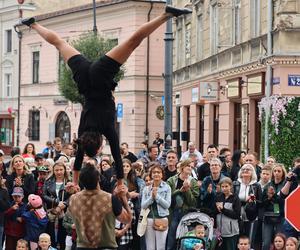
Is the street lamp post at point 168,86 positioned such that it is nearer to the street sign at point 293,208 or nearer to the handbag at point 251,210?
the handbag at point 251,210

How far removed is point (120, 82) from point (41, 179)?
102 feet

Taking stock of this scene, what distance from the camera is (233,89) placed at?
29359 mm

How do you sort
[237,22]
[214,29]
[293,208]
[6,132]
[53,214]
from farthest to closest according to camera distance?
1. [6,132]
2. [214,29]
3. [237,22]
4. [53,214]
5. [293,208]

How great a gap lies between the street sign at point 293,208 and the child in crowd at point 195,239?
2.51 m

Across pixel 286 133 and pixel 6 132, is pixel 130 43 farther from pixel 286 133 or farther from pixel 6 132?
pixel 6 132

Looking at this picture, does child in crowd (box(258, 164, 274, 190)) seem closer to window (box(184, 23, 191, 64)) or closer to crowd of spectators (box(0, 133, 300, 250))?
crowd of spectators (box(0, 133, 300, 250))

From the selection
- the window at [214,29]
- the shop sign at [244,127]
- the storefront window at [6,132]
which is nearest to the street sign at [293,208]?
the shop sign at [244,127]

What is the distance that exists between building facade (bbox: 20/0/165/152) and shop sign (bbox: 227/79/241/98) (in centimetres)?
1068

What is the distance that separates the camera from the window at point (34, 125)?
5571cm

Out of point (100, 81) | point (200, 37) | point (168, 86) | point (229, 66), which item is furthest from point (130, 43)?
point (200, 37)

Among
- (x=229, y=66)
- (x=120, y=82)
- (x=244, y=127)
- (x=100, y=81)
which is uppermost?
(x=120, y=82)

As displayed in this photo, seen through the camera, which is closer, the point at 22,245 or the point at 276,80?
the point at 22,245

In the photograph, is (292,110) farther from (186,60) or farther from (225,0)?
(186,60)

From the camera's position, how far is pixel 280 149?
2333 cm
